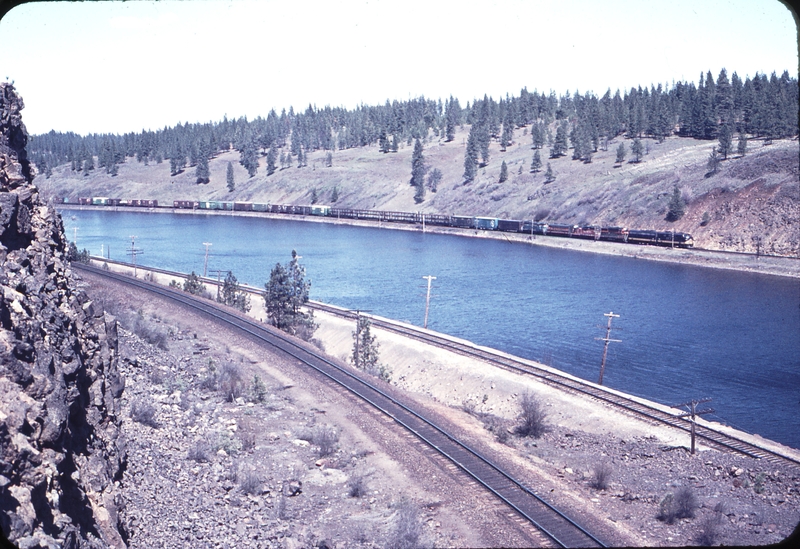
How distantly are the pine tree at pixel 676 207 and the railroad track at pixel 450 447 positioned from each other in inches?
2637

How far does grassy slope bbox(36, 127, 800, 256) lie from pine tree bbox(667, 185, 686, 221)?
885 mm

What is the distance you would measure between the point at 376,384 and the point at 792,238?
64.0 m

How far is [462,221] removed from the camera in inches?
4168

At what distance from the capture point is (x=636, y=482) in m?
17.3

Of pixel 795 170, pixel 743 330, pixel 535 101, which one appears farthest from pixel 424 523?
pixel 535 101

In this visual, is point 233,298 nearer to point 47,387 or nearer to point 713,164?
point 47,387

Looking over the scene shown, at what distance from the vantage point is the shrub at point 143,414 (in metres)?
14.7

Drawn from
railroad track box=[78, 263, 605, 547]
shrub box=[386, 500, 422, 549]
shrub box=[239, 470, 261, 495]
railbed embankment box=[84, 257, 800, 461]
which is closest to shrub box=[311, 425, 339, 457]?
railroad track box=[78, 263, 605, 547]

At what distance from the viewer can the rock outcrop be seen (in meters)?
7.49

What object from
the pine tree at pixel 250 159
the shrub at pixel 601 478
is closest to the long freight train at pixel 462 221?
the pine tree at pixel 250 159

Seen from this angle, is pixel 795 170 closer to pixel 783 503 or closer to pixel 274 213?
pixel 783 503

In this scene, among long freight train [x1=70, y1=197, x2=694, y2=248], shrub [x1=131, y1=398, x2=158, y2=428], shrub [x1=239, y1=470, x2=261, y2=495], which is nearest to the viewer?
shrub [x1=239, y1=470, x2=261, y2=495]

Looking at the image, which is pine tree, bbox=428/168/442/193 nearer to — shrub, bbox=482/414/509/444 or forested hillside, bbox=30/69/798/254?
forested hillside, bbox=30/69/798/254

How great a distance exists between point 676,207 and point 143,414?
80806 millimetres
